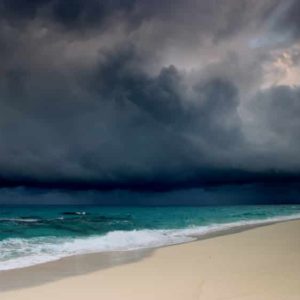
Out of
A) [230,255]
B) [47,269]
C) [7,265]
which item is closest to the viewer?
[47,269]

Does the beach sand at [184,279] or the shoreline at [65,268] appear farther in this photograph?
the shoreline at [65,268]

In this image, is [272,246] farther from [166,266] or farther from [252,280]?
[252,280]

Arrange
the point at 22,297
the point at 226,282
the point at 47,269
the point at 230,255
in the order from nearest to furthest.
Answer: the point at 22,297 → the point at 226,282 → the point at 47,269 → the point at 230,255

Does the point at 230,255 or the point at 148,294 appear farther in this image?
the point at 230,255

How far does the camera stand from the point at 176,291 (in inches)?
262

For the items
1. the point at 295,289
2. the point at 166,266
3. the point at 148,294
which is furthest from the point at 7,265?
the point at 295,289

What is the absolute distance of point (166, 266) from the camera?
9.30 m

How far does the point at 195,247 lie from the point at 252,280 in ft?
19.0

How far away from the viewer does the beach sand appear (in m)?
6.38

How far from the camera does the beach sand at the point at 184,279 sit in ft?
20.9

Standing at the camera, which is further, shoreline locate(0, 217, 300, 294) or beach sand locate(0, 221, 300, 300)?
shoreline locate(0, 217, 300, 294)

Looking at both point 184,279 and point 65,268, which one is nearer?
point 184,279

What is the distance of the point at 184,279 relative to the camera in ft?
25.1

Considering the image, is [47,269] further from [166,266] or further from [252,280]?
[252,280]
